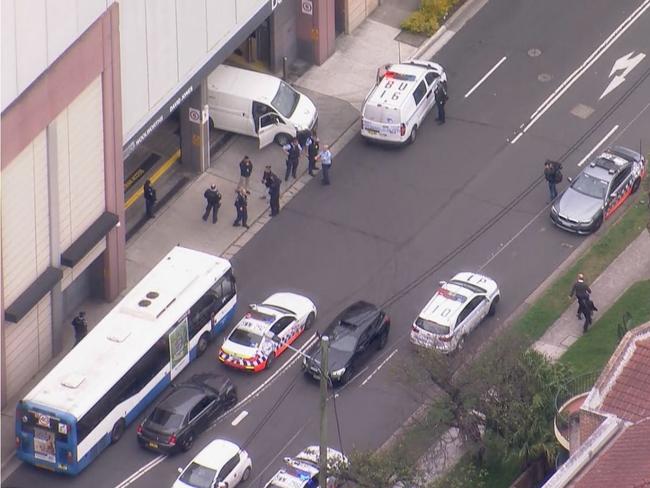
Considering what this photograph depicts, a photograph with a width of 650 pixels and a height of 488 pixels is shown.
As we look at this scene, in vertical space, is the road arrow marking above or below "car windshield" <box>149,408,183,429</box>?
above

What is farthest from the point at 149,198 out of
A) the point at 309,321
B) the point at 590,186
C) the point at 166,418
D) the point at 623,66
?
the point at 623,66

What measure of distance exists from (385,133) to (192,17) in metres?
9.26

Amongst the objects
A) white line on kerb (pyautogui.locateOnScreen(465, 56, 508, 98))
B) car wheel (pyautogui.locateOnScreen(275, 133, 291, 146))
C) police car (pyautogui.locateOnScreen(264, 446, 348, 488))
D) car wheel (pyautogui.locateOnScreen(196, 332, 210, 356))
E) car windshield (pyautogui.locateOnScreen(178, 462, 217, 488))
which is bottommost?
car windshield (pyautogui.locateOnScreen(178, 462, 217, 488))

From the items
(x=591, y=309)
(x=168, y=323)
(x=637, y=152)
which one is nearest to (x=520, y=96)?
(x=637, y=152)

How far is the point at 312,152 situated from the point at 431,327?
10.7 m

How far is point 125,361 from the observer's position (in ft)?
209

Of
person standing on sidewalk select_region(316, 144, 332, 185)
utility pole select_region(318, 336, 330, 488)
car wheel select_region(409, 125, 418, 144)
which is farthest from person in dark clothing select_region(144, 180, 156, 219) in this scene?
utility pole select_region(318, 336, 330, 488)

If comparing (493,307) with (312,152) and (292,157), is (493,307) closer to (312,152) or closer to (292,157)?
(312,152)

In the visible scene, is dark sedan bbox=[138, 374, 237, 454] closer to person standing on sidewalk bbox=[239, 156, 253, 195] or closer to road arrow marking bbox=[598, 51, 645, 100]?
person standing on sidewalk bbox=[239, 156, 253, 195]

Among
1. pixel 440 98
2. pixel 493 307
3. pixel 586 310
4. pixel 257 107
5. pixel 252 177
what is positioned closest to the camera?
pixel 586 310

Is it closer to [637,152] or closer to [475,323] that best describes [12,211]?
[475,323]

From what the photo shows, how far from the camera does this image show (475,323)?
67625 millimetres

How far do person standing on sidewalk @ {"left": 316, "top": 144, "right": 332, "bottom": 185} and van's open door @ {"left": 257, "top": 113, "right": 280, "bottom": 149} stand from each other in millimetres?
2152

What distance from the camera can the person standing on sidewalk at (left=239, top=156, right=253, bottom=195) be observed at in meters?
73.7
